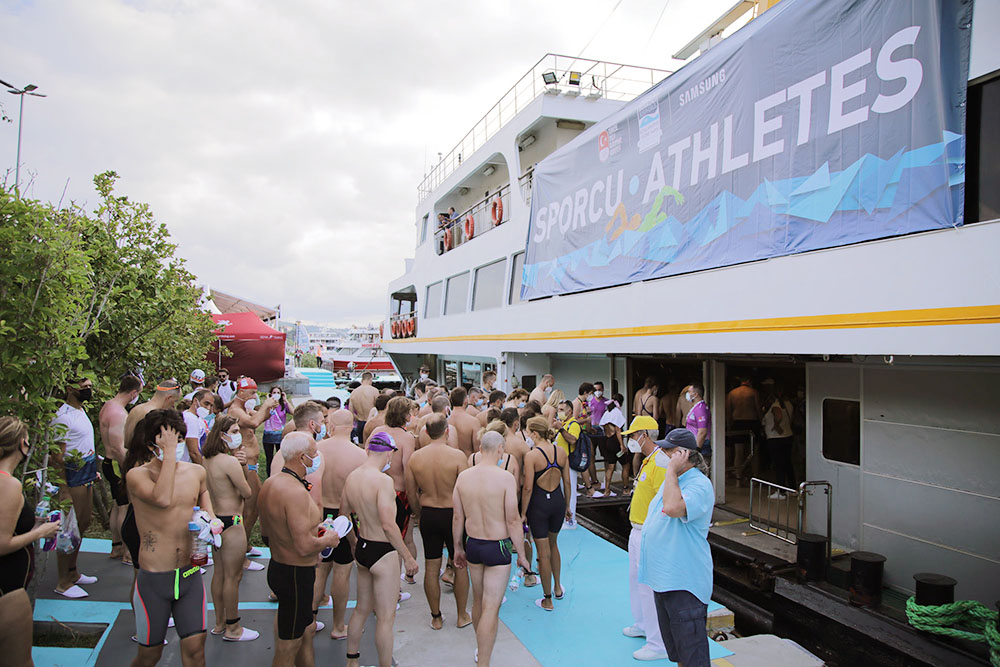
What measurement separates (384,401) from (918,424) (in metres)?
6.15

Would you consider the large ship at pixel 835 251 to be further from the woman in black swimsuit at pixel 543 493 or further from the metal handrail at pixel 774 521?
the woman in black swimsuit at pixel 543 493

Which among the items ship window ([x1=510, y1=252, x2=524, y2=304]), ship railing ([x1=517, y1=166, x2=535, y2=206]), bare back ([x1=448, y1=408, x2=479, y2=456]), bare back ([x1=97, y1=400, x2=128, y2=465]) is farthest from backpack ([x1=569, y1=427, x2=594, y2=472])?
ship railing ([x1=517, y1=166, x2=535, y2=206])

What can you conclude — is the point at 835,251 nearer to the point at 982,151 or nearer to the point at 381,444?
the point at 982,151

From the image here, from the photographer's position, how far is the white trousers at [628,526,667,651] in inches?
177

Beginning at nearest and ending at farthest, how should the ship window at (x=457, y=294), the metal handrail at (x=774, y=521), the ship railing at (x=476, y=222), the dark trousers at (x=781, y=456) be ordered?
the metal handrail at (x=774, y=521), the dark trousers at (x=781, y=456), the ship railing at (x=476, y=222), the ship window at (x=457, y=294)

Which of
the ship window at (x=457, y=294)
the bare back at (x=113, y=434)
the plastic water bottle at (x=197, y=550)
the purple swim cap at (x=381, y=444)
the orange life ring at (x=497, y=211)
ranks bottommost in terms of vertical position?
the plastic water bottle at (x=197, y=550)

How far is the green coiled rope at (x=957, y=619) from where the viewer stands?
189 inches

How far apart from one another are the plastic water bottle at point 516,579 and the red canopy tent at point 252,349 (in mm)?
18186

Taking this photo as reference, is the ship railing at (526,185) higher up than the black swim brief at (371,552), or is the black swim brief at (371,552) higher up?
the ship railing at (526,185)

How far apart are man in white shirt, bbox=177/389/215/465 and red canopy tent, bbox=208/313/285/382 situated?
1466 centimetres

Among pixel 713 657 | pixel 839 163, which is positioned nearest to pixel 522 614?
pixel 713 657

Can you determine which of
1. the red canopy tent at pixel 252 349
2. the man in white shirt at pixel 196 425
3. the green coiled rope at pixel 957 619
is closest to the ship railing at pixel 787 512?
the green coiled rope at pixel 957 619

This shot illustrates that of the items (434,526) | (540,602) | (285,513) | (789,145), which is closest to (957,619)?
(540,602)

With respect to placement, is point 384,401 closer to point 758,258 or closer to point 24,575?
point 24,575
